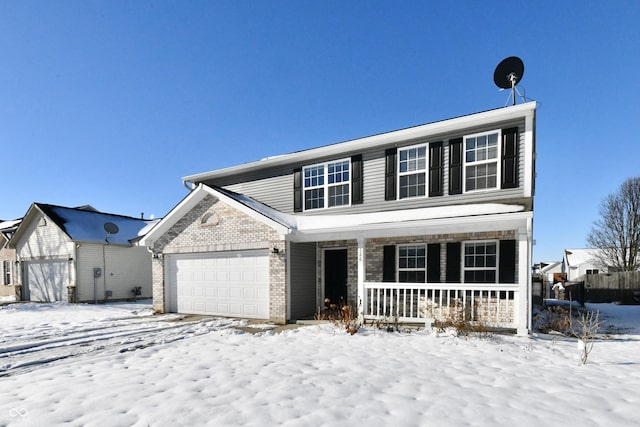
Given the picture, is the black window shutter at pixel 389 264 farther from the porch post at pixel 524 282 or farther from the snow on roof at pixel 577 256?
the snow on roof at pixel 577 256

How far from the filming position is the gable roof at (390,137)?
9.12 m

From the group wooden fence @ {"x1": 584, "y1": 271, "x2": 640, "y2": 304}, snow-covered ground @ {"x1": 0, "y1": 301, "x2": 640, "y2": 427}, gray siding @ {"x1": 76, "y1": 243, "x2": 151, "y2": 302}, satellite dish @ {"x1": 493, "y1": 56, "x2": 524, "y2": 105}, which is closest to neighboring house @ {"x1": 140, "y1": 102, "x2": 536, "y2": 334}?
snow-covered ground @ {"x1": 0, "y1": 301, "x2": 640, "y2": 427}

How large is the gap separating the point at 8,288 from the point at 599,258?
4600 cm

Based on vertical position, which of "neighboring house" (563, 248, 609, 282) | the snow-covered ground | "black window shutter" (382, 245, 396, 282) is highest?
"black window shutter" (382, 245, 396, 282)

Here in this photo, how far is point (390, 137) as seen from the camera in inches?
419

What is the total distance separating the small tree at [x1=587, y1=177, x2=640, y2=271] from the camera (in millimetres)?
26828

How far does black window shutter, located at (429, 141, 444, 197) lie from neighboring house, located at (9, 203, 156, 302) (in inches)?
653

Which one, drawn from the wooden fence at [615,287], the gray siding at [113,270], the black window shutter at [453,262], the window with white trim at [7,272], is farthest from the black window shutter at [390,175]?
the window with white trim at [7,272]

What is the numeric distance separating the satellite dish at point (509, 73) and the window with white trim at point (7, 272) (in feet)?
90.0

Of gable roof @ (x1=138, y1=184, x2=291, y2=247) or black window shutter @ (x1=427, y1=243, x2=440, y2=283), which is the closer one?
black window shutter @ (x1=427, y1=243, x2=440, y2=283)

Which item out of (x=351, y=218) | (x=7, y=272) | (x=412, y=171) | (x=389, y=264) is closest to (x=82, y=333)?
(x=351, y=218)

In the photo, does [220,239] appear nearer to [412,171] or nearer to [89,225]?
[412,171]

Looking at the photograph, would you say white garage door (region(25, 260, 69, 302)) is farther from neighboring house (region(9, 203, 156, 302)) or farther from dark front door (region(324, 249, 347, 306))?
dark front door (region(324, 249, 347, 306))

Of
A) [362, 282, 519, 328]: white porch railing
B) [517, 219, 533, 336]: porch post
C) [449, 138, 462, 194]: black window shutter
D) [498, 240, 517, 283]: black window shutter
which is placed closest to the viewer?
[517, 219, 533, 336]: porch post
